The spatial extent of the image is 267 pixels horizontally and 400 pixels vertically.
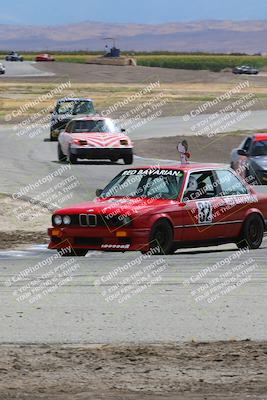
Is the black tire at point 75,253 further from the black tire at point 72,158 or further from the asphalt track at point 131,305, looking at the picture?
the black tire at point 72,158

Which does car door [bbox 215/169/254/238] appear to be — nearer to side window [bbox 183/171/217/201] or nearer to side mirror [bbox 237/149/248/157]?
side window [bbox 183/171/217/201]

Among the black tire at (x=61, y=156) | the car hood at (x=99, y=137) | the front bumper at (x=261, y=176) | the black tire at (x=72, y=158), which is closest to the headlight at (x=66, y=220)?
the front bumper at (x=261, y=176)

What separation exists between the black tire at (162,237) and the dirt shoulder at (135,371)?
6.07 m

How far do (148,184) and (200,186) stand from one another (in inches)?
29.0

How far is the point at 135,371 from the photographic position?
798 centimetres

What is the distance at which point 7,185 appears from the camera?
1062 inches

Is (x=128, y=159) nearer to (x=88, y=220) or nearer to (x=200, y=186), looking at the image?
(x=200, y=186)

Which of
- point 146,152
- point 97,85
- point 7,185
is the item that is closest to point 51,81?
point 97,85

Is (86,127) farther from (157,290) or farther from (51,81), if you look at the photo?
(51,81)

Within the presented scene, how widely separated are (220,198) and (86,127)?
18614 millimetres

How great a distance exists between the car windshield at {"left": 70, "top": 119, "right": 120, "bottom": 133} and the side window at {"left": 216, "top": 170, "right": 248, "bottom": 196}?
58.2ft

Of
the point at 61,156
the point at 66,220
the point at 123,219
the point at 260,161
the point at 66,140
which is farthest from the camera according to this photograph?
the point at 61,156

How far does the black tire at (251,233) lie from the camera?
1641 centimetres

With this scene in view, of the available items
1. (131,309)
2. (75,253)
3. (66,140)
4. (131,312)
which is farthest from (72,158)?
(131,312)
